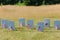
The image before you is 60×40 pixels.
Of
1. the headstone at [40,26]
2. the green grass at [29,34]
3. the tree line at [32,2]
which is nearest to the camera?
the green grass at [29,34]

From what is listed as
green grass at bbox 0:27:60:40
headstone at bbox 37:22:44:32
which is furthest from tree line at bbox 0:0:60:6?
headstone at bbox 37:22:44:32

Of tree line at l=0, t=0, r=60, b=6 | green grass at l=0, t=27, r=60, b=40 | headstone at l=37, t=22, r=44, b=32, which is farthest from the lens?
tree line at l=0, t=0, r=60, b=6

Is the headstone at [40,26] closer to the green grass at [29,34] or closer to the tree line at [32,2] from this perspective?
the green grass at [29,34]

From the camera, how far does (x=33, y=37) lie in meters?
13.0

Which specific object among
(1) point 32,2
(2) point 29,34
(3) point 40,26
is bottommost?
(1) point 32,2

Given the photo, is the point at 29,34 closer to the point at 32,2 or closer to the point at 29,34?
the point at 29,34

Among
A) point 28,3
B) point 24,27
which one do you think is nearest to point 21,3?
point 28,3

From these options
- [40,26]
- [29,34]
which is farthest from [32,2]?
[29,34]

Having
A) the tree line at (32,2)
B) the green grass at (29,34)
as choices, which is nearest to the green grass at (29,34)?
the green grass at (29,34)

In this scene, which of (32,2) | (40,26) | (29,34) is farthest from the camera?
(32,2)

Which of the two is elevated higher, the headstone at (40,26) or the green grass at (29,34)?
the headstone at (40,26)

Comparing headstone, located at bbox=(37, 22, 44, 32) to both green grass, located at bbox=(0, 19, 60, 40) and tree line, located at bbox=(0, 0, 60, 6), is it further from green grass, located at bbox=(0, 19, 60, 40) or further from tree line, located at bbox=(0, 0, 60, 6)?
tree line, located at bbox=(0, 0, 60, 6)

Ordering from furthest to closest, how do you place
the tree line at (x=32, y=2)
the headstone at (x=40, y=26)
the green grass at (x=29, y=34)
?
the tree line at (x=32, y=2), the headstone at (x=40, y=26), the green grass at (x=29, y=34)

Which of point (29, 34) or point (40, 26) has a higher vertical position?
point (40, 26)
